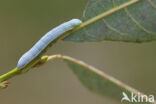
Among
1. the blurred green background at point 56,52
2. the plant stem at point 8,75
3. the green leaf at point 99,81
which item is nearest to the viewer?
the plant stem at point 8,75

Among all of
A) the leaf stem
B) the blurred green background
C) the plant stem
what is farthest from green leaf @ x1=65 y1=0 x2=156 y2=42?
the blurred green background

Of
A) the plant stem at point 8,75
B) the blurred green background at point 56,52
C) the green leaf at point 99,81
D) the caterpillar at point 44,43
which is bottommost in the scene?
the blurred green background at point 56,52

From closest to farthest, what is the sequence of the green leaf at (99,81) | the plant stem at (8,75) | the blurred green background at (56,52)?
the plant stem at (8,75)
the green leaf at (99,81)
the blurred green background at (56,52)

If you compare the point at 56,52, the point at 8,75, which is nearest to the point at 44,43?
the point at 8,75

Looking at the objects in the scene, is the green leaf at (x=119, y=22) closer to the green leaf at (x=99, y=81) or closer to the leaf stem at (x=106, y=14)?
the leaf stem at (x=106, y=14)

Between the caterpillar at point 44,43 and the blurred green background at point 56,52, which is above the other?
the caterpillar at point 44,43

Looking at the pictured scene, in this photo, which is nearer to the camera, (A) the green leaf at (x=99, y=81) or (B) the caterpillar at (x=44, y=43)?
(B) the caterpillar at (x=44, y=43)

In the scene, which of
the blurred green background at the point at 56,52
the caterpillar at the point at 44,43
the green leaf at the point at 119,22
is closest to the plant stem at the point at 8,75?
the caterpillar at the point at 44,43

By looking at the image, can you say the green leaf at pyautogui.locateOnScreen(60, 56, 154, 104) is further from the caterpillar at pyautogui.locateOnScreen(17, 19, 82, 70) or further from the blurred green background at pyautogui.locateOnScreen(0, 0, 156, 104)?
the blurred green background at pyautogui.locateOnScreen(0, 0, 156, 104)
